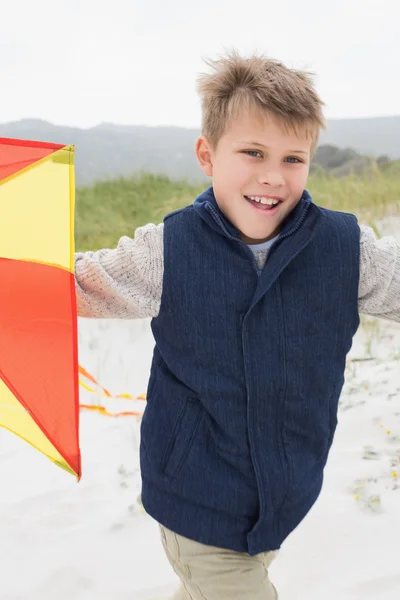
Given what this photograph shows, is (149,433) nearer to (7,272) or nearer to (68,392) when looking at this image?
(68,392)

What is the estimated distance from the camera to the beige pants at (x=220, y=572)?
3.63 feet

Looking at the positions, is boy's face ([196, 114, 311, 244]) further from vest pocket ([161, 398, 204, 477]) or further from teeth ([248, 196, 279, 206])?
vest pocket ([161, 398, 204, 477])

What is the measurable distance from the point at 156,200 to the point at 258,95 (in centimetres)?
258

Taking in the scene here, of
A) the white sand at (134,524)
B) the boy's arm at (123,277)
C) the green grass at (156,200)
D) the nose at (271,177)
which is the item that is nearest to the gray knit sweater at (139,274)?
the boy's arm at (123,277)

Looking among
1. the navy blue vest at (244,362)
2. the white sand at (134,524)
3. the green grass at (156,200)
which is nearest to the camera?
the navy blue vest at (244,362)

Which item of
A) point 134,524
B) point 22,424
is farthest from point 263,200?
point 134,524

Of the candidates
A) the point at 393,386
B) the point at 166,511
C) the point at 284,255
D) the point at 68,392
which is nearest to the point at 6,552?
the point at 166,511

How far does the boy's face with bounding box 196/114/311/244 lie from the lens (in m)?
1.04

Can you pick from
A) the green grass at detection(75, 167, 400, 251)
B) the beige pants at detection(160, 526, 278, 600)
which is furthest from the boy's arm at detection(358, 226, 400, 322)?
the green grass at detection(75, 167, 400, 251)

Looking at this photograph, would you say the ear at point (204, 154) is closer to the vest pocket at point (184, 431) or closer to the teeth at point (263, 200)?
the teeth at point (263, 200)

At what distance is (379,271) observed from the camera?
1.11 metres

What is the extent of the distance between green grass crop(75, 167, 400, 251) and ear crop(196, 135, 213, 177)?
1856 mm

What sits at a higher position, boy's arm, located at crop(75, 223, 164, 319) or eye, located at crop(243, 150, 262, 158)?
eye, located at crop(243, 150, 262, 158)

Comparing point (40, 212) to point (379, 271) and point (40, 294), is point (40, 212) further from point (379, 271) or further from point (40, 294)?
point (379, 271)
